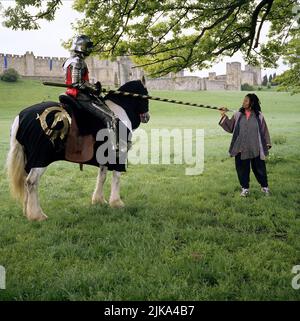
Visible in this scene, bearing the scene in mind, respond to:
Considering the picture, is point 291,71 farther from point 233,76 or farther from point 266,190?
point 233,76

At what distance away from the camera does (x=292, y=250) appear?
16.1 feet

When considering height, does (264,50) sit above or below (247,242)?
above

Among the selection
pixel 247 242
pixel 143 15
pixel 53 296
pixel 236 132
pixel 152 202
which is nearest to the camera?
pixel 53 296

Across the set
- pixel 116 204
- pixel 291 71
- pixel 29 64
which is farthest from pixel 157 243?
pixel 29 64

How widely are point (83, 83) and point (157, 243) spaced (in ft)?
9.72

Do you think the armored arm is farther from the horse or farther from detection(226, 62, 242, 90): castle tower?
detection(226, 62, 242, 90): castle tower

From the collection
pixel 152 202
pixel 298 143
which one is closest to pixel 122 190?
pixel 152 202

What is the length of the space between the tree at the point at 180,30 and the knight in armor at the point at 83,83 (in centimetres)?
255

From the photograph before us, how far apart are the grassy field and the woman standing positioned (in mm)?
487

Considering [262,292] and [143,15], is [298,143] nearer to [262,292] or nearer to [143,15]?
[143,15]

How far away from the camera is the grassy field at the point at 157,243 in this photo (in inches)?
155

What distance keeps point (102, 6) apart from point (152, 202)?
471 centimetres

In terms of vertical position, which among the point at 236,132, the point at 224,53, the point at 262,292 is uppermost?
the point at 224,53

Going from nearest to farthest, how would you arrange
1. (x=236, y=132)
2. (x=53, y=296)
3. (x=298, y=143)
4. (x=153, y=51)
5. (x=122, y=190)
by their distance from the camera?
1. (x=53, y=296)
2. (x=236, y=132)
3. (x=122, y=190)
4. (x=153, y=51)
5. (x=298, y=143)
